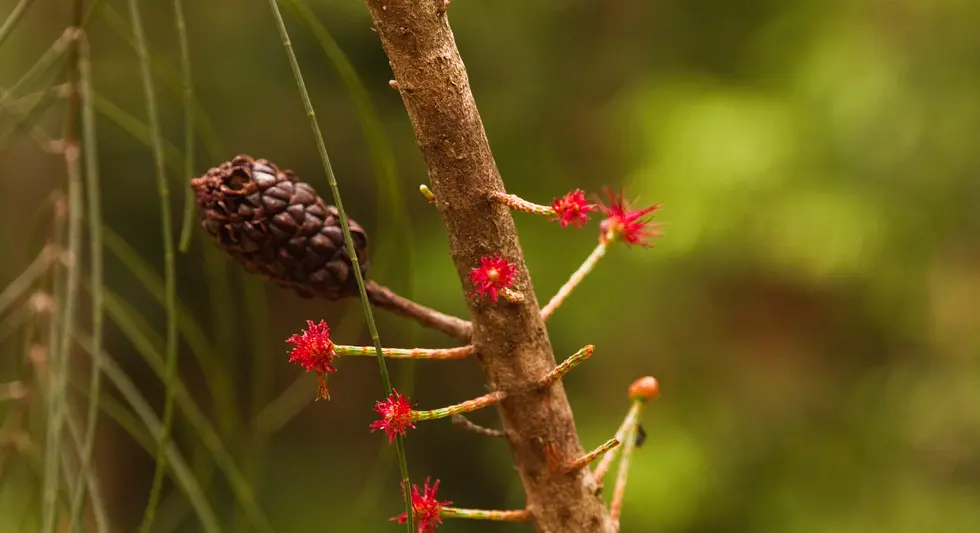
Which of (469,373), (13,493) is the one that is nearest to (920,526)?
(469,373)

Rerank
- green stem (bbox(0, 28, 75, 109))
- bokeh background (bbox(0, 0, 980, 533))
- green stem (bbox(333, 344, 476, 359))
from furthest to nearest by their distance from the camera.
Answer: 1. bokeh background (bbox(0, 0, 980, 533))
2. green stem (bbox(0, 28, 75, 109))
3. green stem (bbox(333, 344, 476, 359))

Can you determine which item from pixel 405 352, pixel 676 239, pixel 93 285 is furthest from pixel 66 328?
pixel 676 239

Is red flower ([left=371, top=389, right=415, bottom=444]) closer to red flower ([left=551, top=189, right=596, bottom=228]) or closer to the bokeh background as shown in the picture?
red flower ([left=551, top=189, right=596, bottom=228])

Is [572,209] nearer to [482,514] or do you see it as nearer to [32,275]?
[482,514]

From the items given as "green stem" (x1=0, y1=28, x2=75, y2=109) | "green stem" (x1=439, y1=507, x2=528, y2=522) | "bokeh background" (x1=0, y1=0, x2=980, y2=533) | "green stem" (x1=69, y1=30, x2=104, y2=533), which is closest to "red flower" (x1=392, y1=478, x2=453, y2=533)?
"green stem" (x1=439, y1=507, x2=528, y2=522)

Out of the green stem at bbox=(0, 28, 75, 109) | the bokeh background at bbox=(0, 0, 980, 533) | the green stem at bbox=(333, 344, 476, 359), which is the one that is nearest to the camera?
the green stem at bbox=(333, 344, 476, 359)

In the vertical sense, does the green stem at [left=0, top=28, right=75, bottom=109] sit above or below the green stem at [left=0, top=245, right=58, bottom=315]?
above

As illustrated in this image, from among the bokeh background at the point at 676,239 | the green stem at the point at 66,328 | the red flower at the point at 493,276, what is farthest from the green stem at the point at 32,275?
the bokeh background at the point at 676,239

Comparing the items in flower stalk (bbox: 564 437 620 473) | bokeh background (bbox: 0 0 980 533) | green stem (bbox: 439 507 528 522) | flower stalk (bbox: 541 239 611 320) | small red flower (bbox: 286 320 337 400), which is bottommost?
green stem (bbox: 439 507 528 522)
